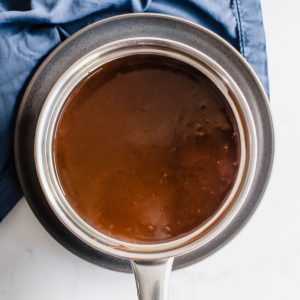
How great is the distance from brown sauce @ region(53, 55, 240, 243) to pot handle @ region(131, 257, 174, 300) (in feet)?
0.17

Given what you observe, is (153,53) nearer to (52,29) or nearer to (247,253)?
(52,29)

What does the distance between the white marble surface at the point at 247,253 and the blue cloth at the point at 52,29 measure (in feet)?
0.12

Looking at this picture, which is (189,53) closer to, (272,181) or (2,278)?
(272,181)

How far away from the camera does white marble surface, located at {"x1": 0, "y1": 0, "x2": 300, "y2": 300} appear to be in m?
0.82

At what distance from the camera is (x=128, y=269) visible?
80 cm

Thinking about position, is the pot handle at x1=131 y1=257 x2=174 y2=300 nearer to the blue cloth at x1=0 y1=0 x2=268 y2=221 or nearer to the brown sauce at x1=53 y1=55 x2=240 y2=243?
the brown sauce at x1=53 y1=55 x2=240 y2=243

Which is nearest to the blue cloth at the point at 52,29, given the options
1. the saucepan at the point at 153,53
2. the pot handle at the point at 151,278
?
the saucepan at the point at 153,53

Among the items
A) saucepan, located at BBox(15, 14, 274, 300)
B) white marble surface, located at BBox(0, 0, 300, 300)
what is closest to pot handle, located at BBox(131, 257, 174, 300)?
saucepan, located at BBox(15, 14, 274, 300)

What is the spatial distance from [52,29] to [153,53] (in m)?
Result: 0.13

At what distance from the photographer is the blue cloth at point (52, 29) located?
0.75 metres

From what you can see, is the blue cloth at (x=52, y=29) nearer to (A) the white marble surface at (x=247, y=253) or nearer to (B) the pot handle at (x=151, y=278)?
(A) the white marble surface at (x=247, y=253)

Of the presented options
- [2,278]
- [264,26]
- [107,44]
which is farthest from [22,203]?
[264,26]

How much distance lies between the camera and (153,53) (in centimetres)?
73

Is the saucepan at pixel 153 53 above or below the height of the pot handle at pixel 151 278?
above
